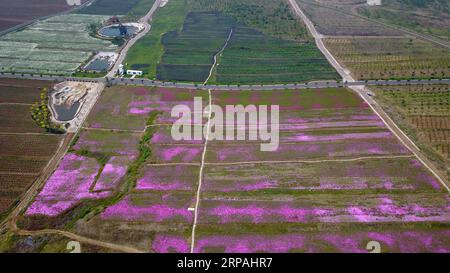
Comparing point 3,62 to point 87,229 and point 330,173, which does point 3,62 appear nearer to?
point 87,229

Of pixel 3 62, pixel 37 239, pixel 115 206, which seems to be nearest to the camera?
pixel 37 239

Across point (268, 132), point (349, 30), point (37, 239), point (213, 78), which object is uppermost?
point (349, 30)

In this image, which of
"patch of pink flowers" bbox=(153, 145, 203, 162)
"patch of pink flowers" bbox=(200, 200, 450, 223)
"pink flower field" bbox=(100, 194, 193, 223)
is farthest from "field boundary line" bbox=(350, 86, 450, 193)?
"pink flower field" bbox=(100, 194, 193, 223)

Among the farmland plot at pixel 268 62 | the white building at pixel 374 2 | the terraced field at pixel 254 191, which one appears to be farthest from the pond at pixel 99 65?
the white building at pixel 374 2

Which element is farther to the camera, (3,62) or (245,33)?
(245,33)

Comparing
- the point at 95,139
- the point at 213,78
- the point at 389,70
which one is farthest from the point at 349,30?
the point at 95,139

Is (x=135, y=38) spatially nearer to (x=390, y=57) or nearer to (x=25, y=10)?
(x=25, y=10)

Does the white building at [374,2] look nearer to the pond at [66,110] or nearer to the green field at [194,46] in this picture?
the green field at [194,46]
